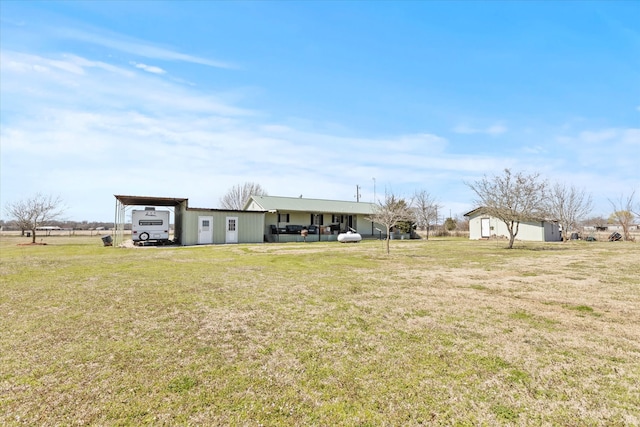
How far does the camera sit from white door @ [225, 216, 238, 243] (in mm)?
25078

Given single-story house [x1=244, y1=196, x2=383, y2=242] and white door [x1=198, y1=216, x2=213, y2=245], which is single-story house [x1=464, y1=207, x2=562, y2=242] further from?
white door [x1=198, y1=216, x2=213, y2=245]

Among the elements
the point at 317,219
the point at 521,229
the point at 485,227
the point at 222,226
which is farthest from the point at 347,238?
the point at 521,229

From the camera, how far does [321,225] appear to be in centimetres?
3066

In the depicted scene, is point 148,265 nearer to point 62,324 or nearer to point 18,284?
point 18,284

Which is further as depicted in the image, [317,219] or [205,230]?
[317,219]

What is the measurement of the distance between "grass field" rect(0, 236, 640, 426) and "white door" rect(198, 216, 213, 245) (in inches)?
637

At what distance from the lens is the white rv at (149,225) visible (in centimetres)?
2216

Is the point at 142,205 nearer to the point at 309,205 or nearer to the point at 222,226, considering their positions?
the point at 222,226

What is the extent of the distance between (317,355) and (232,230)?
73.4 ft

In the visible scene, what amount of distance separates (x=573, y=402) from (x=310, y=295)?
483 centimetres

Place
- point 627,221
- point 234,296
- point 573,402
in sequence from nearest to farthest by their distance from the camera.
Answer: point 573,402, point 234,296, point 627,221

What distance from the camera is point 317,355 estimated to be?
12.7 ft

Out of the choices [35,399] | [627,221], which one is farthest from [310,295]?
[627,221]

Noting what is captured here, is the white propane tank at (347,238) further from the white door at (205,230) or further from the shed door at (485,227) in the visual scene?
the shed door at (485,227)
